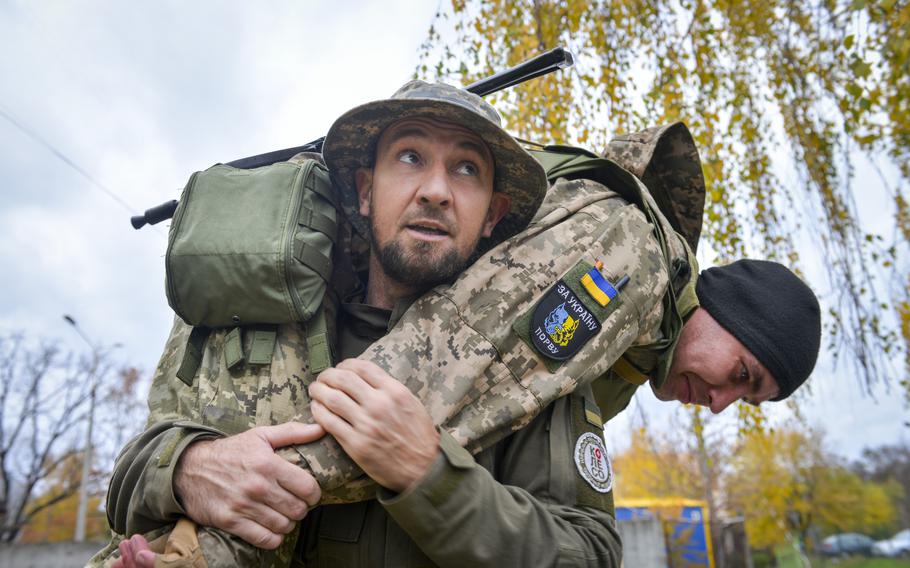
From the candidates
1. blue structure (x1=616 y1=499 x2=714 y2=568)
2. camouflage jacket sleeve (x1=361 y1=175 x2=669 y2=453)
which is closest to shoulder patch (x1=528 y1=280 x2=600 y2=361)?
camouflage jacket sleeve (x1=361 y1=175 x2=669 y2=453)

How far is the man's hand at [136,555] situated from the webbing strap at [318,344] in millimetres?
655

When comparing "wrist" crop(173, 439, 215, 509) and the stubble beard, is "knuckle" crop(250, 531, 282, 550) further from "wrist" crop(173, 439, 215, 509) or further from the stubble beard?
the stubble beard

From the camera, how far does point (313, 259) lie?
2.00 m

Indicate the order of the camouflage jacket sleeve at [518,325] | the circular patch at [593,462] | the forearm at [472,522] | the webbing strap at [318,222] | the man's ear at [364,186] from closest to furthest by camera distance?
the forearm at [472,522]
the camouflage jacket sleeve at [518,325]
the circular patch at [593,462]
the webbing strap at [318,222]
the man's ear at [364,186]

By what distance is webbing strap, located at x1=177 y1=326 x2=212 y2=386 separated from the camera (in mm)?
2090

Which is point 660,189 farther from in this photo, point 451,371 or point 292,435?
point 292,435

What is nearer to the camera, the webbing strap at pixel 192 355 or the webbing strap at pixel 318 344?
the webbing strap at pixel 318 344

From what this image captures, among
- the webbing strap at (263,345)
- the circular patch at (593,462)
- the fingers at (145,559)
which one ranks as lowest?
the fingers at (145,559)

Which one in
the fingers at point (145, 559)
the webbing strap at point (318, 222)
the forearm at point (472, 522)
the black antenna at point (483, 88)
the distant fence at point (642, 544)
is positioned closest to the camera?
the fingers at point (145, 559)

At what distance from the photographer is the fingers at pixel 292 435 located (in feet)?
5.50

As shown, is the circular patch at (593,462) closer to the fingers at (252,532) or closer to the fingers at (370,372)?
the fingers at (370,372)

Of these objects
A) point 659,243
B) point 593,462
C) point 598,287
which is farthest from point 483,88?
point 593,462

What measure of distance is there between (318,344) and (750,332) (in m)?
1.80

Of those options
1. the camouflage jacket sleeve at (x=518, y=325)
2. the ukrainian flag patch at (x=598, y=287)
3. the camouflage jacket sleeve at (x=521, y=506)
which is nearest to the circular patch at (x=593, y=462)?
the camouflage jacket sleeve at (x=521, y=506)
